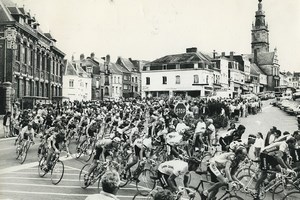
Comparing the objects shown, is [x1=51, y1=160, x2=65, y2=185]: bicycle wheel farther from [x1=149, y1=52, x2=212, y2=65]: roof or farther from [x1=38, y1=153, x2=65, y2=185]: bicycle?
[x1=149, y1=52, x2=212, y2=65]: roof

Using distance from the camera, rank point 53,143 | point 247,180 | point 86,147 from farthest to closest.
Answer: point 86,147
point 53,143
point 247,180

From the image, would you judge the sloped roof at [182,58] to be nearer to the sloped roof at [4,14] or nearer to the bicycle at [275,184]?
the sloped roof at [4,14]

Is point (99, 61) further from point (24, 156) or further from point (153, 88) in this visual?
point (24, 156)

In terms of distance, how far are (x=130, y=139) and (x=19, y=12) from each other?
32.3m

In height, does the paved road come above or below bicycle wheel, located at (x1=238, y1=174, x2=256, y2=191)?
below

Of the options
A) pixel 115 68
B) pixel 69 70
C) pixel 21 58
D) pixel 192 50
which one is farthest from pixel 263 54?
pixel 21 58

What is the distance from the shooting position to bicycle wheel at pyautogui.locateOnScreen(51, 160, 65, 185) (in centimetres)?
1180

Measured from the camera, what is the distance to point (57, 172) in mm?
11969

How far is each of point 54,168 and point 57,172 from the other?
245mm

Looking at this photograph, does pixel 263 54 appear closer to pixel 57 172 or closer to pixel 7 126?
pixel 7 126

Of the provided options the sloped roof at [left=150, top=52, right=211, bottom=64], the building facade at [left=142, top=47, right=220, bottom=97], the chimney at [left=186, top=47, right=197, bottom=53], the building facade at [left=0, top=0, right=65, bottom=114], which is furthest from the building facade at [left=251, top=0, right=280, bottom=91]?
the building facade at [left=0, top=0, right=65, bottom=114]

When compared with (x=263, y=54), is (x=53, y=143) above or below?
below

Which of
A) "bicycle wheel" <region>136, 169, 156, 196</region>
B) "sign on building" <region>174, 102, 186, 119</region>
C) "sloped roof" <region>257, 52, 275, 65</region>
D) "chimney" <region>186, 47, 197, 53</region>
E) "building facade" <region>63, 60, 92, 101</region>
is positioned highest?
"sloped roof" <region>257, 52, 275, 65</region>

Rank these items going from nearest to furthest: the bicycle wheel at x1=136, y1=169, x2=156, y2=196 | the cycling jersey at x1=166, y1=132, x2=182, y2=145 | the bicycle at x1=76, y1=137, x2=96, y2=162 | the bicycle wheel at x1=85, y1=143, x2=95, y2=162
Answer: the bicycle wheel at x1=136, y1=169, x2=156, y2=196 → the cycling jersey at x1=166, y1=132, x2=182, y2=145 → the bicycle wheel at x1=85, y1=143, x2=95, y2=162 → the bicycle at x1=76, y1=137, x2=96, y2=162
